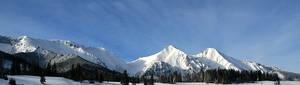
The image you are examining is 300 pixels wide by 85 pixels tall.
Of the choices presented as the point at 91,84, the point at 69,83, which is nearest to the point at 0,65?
the point at 69,83

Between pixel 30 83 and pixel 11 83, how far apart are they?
644 inches

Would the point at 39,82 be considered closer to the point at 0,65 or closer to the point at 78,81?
the point at 0,65

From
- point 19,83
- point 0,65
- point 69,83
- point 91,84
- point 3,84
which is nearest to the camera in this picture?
point 3,84

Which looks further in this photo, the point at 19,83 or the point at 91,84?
the point at 91,84

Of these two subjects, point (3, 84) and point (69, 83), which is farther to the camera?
point (69, 83)

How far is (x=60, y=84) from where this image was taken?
16312cm

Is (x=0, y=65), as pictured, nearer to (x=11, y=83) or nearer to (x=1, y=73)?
(x=1, y=73)

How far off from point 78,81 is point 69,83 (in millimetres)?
20646

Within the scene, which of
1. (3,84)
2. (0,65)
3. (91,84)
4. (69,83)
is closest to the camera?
(3,84)

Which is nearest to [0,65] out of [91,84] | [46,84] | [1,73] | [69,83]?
[1,73]

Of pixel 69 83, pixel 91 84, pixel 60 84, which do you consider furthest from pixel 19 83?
pixel 91 84

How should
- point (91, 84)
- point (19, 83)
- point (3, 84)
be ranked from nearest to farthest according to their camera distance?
point (3, 84) → point (19, 83) → point (91, 84)

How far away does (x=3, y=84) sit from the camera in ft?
434

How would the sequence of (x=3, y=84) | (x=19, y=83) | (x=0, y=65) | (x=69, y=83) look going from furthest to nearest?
(x=69, y=83) < (x=0, y=65) < (x=19, y=83) < (x=3, y=84)
